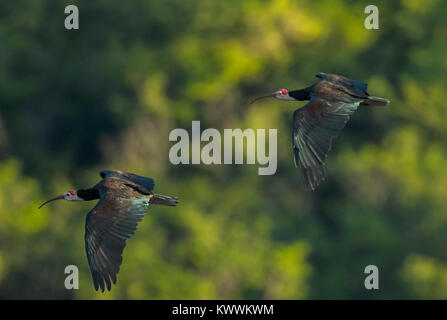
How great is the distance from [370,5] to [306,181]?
1809 inches

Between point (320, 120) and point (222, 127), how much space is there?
116 ft

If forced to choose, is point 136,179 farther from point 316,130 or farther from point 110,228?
point 316,130

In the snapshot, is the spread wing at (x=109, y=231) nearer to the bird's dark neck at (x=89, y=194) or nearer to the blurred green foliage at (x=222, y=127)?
the bird's dark neck at (x=89, y=194)

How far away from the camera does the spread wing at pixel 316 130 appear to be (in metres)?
20.4

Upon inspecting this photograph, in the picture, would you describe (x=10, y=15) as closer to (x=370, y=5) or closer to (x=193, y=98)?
(x=193, y=98)

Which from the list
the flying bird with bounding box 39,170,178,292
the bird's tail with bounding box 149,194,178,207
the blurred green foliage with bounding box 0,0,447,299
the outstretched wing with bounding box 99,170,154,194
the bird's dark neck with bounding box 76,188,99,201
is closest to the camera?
the flying bird with bounding box 39,170,178,292

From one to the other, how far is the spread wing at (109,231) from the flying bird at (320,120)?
7.94ft

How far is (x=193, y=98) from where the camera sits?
2314 inches

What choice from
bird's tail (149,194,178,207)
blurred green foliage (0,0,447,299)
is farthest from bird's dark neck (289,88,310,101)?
blurred green foliage (0,0,447,299)

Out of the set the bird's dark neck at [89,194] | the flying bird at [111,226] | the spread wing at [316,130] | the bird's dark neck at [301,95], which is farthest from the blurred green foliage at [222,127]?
the spread wing at [316,130]

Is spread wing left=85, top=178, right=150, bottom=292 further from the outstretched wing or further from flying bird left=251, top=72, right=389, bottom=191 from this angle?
flying bird left=251, top=72, right=389, bottom=191

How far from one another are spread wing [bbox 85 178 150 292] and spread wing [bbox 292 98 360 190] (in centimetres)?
240

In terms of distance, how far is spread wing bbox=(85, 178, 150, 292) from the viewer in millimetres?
19844

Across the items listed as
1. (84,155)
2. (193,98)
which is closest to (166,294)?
(193,98)
